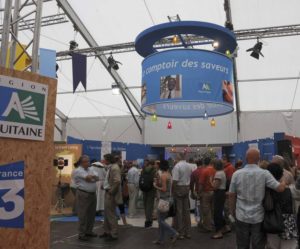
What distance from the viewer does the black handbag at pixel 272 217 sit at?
152 inches

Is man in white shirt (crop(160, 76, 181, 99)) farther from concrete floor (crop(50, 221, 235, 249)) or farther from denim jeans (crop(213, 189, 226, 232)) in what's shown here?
concrete floor (crop(50, 221, 235, 249))

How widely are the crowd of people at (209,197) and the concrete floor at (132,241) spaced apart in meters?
0.18

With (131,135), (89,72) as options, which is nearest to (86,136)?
(131,135)

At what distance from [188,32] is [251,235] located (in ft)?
11.7

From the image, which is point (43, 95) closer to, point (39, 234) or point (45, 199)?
point (45, 199)

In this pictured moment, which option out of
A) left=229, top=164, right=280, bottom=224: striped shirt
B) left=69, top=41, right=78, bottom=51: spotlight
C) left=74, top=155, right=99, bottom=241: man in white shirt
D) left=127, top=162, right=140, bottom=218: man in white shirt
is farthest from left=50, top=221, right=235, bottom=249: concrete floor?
left=69, top=41, right=78, bottom=51: spotlight

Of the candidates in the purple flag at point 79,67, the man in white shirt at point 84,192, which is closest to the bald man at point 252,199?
the man in white shirt at point 84,192

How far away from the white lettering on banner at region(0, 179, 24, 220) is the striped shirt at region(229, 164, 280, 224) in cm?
228

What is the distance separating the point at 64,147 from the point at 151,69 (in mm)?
5903

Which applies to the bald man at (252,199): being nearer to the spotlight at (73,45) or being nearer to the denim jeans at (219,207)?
the denim jeans at (219,207)

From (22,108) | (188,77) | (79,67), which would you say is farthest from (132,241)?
(79,67)

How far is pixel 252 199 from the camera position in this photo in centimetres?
394

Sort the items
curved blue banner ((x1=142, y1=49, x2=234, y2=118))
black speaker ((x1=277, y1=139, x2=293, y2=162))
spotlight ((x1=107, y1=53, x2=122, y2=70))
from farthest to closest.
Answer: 1. spotlight ((x1=107, y1=53, x2=122, y2=70))
2. black speaker ((x1=277, y1=139, x2=293, y2=162))
3. curved blue banner ((x1=142, y1=49, x2=234, y2=118))

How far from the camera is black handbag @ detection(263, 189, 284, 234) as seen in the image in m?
3.85
